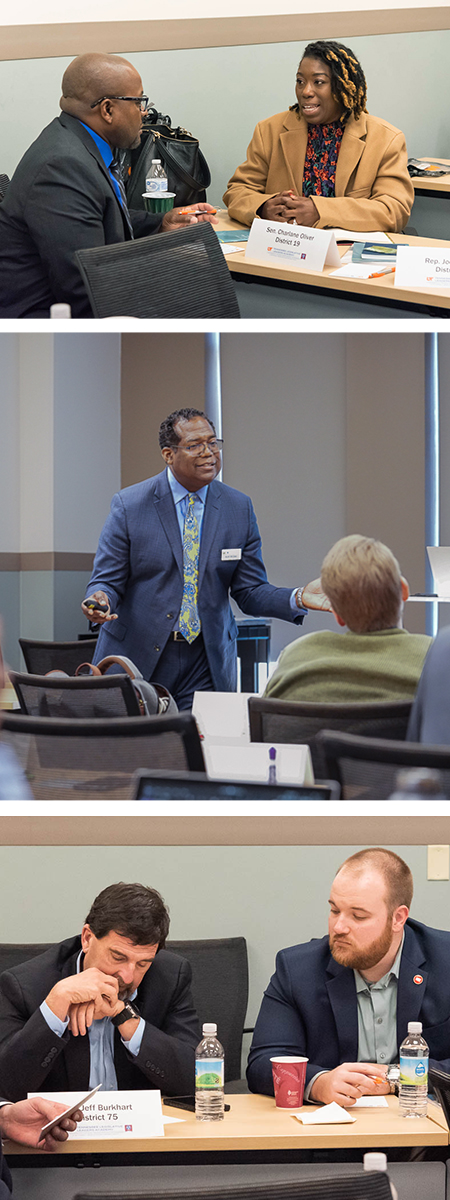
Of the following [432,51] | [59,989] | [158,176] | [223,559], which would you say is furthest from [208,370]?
[432,51]

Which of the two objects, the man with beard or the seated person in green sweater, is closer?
the seated person in green sweater

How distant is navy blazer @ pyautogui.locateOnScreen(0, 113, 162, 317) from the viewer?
259 centimetres

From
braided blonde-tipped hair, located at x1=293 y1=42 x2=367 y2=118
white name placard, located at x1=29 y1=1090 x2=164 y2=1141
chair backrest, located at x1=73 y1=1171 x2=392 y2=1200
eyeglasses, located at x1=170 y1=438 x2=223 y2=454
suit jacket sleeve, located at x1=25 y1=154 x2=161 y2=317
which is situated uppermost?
braided blonde-tipped hair, located at x1=293 y1=42 x2=367 y2=118

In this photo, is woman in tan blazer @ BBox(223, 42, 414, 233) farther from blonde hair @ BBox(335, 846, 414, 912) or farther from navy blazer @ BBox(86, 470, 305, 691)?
navy blazer @ BBox(86, 470, 305, 691)

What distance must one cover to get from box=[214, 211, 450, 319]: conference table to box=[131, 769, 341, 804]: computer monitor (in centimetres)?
213

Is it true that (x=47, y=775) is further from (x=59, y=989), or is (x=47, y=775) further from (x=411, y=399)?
(x=59, y=989)

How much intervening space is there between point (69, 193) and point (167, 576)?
1540 mm

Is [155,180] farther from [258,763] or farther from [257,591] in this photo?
[258,763]

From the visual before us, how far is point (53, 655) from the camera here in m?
1.32

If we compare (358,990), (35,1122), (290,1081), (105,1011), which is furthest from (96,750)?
(358,990)

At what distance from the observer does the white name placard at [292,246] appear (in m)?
3.40

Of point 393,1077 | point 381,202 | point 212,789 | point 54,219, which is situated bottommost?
point 393,1077

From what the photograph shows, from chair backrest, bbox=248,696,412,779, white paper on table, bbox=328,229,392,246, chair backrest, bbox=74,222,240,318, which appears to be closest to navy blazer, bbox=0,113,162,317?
chair backrest, bbox=74,222,240,318

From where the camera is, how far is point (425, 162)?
18.4ft
